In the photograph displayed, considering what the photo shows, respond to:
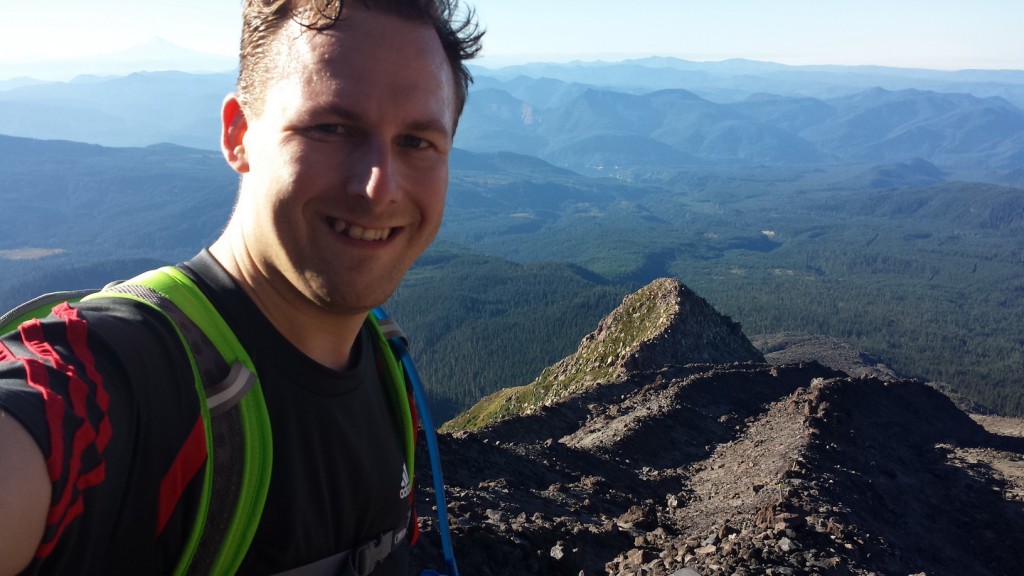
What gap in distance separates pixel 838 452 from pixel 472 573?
11.5 metres

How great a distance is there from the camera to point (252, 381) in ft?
7.15

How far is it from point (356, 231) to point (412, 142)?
385 mm

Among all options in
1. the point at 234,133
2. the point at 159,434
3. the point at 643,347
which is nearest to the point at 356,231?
the point at 234,133

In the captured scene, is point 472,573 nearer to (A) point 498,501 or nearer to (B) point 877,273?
(A) point 498,501

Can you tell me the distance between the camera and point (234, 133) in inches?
104

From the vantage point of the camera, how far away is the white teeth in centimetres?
238

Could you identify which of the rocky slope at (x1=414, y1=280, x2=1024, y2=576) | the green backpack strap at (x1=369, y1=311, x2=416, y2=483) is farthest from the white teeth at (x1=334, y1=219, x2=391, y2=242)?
the rocky slope at (x1=414, y1=280, x2=1024, y2=576)

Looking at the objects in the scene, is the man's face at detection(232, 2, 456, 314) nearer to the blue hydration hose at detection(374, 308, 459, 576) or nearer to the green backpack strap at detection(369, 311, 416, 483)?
the green backpack strap at detection(369, 311, 416, 483)

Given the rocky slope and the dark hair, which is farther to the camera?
the rocky slope

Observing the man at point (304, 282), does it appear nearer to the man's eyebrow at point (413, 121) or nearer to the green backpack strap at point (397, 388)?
the man's eyebrow at point (413, 121)

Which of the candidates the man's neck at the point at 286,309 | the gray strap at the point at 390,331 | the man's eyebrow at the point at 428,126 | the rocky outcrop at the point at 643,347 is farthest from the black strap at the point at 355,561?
the rocky outcrop at the point at 643,347

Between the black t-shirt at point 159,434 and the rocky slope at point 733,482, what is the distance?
5885 millimetres

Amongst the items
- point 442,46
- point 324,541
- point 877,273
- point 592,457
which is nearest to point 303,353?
point 324,541

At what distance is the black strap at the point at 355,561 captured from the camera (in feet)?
7.93
